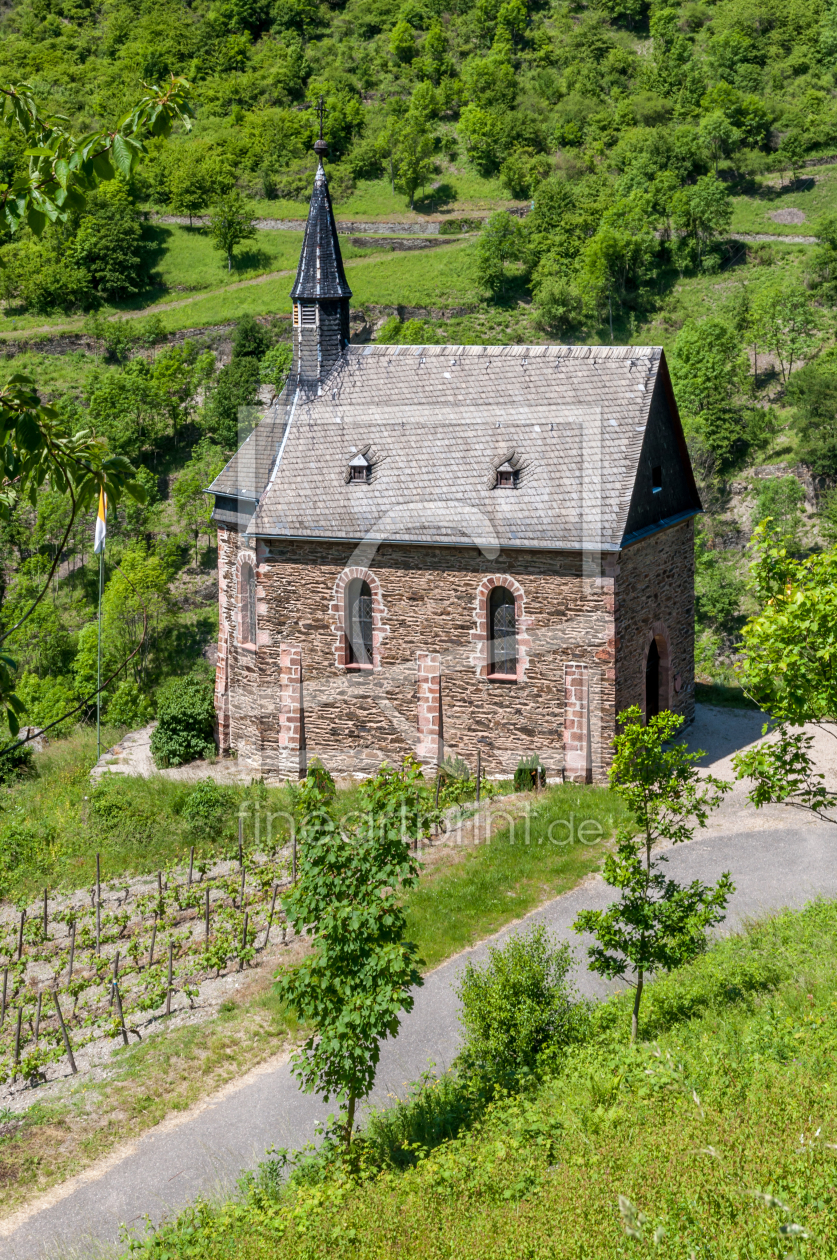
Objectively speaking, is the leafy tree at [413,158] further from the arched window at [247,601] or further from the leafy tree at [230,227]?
the arched window at [247,601]

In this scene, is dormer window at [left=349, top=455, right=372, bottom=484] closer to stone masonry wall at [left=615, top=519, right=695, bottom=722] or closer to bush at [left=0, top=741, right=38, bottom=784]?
stone masonry wall at [left=615, top=519, right=695, bottom=722]

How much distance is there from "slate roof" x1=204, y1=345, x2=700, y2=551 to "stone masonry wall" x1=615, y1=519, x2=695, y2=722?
968 mm

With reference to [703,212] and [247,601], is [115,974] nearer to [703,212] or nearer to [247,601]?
[247,601]

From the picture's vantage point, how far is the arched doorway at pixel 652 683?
2519cm

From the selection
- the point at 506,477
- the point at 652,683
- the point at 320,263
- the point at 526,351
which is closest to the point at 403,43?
the point at 320,263

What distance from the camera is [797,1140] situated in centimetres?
886

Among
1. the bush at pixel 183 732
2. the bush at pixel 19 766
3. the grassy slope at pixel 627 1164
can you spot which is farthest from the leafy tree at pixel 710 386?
the grassy slope at pixel 627 1164

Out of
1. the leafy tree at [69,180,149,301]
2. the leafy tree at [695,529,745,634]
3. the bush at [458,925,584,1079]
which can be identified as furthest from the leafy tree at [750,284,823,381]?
the bush at [458,925,584,1079]

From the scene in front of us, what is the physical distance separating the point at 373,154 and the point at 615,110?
1766 centimetres

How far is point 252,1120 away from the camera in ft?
46.1

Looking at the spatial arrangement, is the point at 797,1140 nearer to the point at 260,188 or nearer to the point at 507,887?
the point at 507,887

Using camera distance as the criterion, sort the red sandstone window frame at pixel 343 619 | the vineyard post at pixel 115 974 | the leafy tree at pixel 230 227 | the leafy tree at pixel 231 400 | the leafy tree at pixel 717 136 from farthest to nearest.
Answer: the leafy tree at pixel 230 227 < the leafy tree at pixel 717 136 < the leafy tree at pixel 231 400 < the red sandstone window frame at pixel 343 619 < the vineyard post at pixel 115 974

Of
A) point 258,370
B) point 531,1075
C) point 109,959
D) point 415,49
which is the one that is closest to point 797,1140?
point 531,1075

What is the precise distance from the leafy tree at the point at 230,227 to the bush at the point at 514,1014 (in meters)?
64.7
